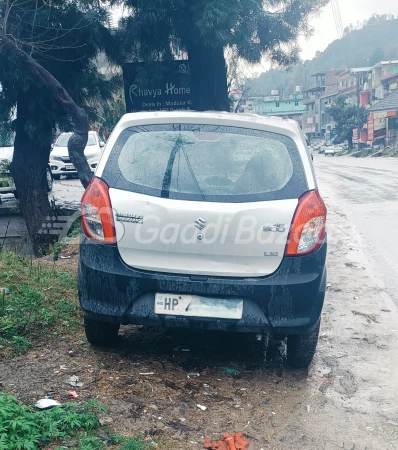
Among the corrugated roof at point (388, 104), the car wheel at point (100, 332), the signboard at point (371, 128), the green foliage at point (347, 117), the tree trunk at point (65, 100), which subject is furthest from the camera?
the green foliage at point (347, 117)

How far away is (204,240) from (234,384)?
109 cm

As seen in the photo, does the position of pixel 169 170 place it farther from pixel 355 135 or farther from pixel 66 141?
pixel 355 135

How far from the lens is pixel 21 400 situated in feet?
11.8

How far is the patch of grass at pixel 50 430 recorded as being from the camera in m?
2.99

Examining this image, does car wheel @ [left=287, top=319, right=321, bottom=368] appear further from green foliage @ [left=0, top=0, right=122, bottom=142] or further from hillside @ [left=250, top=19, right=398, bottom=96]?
hillside @ [left=250, top=19, right=398, bottom=96]

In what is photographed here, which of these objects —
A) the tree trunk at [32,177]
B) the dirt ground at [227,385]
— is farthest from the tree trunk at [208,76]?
the dirt ground at [227,385]

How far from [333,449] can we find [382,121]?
223 feet

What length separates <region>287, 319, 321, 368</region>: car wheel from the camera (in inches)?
169

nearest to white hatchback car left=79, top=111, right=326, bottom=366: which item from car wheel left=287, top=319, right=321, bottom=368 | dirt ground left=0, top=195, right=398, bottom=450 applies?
car wheel left=287, top=319, right=321, bottom=368

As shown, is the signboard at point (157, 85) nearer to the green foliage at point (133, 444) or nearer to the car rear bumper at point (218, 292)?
the car rear bumper at point (218, 292)

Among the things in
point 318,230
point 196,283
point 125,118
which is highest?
point 125,118

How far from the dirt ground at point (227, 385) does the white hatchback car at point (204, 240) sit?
1.47ft

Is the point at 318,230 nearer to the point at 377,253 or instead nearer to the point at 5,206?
the point at 377,253

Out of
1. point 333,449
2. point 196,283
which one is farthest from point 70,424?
point 333,449
